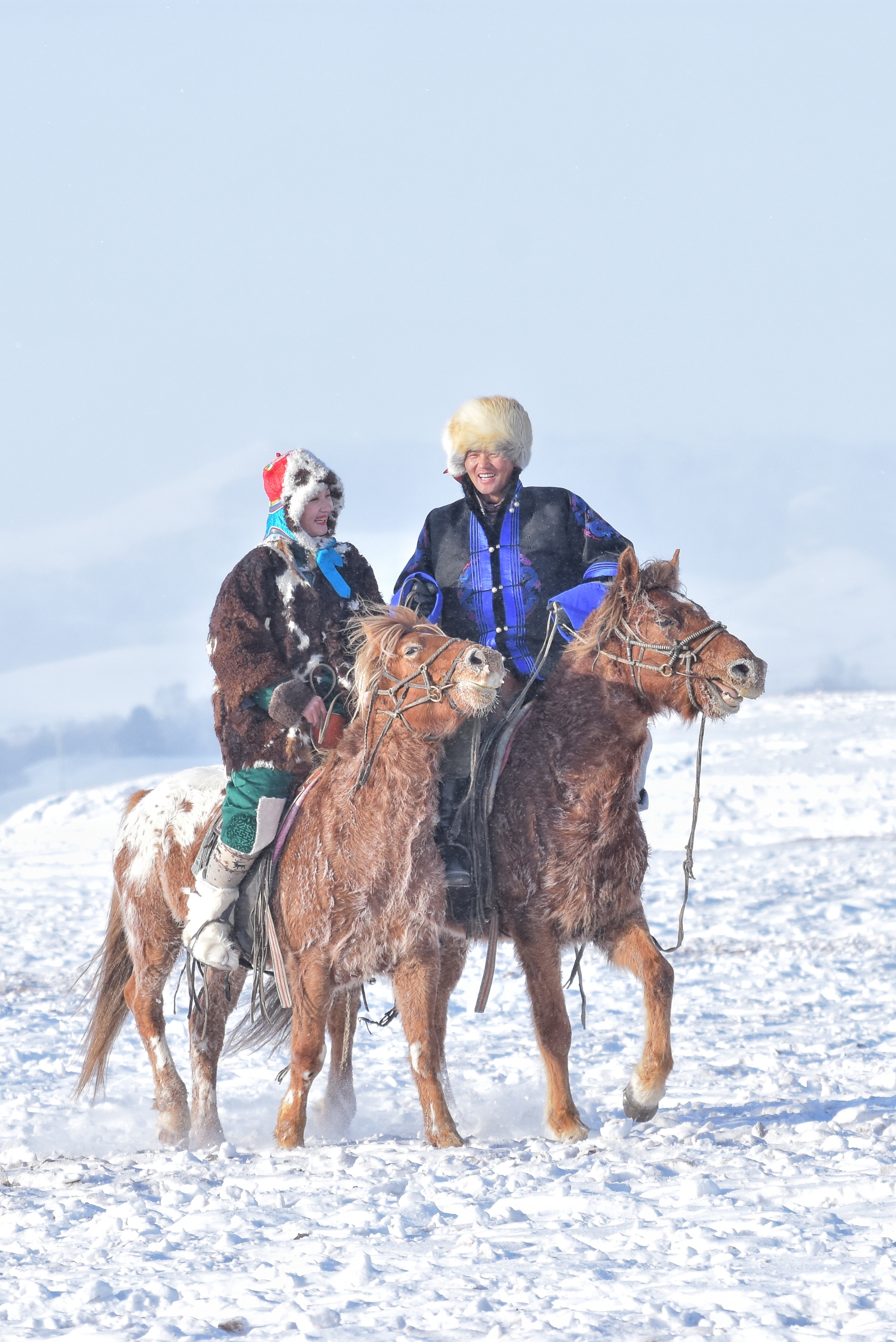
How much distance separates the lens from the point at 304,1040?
5492 mm

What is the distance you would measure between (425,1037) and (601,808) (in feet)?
3.64

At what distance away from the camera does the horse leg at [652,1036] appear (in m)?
5.41

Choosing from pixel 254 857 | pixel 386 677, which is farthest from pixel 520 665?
pixel 254 857

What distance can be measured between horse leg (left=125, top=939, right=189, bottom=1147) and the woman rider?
0.59m

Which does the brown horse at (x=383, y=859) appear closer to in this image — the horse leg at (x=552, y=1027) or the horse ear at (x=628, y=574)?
the horse leg at (x=552, y=1027)

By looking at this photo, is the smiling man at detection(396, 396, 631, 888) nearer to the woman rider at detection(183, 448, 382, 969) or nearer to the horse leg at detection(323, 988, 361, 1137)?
the woman rider at detection(183, 448, 382, 969)

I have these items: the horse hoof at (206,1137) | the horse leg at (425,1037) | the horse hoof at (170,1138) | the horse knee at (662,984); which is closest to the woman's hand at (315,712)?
the horse leg at (425,1037)

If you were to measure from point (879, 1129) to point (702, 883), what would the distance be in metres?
10.6

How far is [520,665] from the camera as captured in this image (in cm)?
616

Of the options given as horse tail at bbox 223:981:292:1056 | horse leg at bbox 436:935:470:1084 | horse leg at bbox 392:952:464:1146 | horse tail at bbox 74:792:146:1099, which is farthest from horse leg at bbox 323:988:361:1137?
horse leg at bbox 392:952:464:1146

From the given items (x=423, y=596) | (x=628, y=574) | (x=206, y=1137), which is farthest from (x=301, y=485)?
(x=206, y=1137)

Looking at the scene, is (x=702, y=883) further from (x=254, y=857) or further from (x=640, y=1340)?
(x=640, y=1340)

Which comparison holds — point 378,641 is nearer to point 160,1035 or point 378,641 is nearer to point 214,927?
point 214,927

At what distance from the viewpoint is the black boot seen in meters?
5.55
